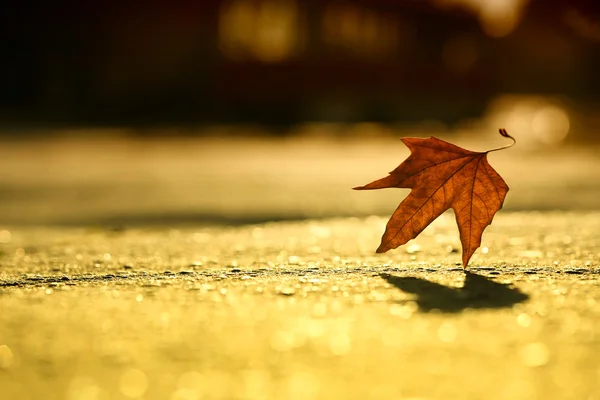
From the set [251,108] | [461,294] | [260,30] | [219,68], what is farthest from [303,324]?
[260,30]

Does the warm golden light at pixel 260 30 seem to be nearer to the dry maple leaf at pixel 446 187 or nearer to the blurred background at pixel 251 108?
the blurred background at pixel 251 108

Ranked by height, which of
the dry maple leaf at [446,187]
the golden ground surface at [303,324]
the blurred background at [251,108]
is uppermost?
the blurred background at [251,108]

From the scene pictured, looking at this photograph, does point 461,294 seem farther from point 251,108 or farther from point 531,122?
point 531,122

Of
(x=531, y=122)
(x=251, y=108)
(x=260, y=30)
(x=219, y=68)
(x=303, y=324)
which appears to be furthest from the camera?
(x=531, y=122)

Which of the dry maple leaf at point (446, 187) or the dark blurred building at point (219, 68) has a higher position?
the dark blurred building at point (219, 68)

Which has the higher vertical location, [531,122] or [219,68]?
[219,68]

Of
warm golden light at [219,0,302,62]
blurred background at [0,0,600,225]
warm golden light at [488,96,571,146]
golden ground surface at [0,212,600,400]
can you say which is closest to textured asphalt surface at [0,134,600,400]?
golden ground surface at [0,212,600,400]

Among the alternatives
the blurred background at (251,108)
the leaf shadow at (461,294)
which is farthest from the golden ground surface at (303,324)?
the blurred background at (251,108)
